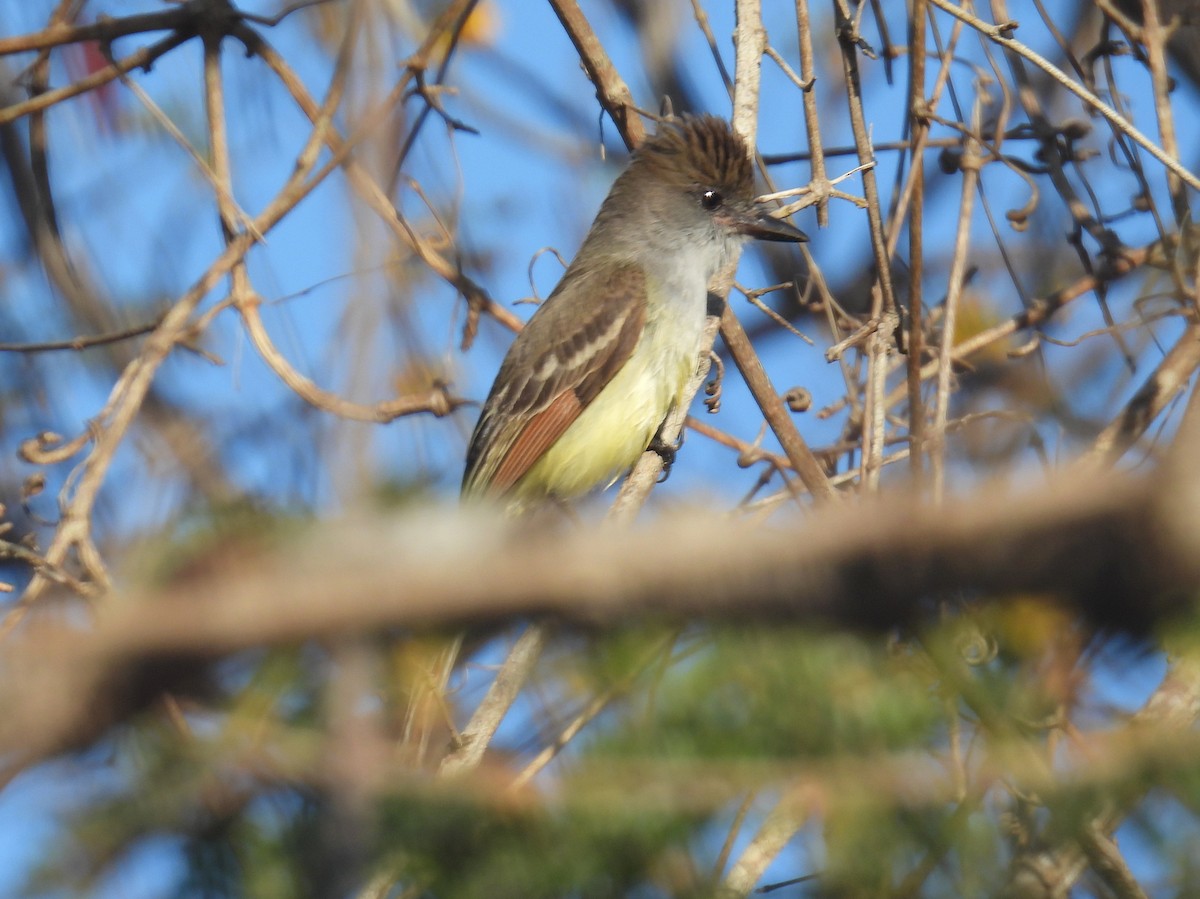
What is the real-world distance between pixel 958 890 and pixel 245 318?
11.2ft

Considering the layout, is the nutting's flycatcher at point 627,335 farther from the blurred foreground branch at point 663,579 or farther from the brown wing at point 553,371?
the blurred foreground branch at point 663,579

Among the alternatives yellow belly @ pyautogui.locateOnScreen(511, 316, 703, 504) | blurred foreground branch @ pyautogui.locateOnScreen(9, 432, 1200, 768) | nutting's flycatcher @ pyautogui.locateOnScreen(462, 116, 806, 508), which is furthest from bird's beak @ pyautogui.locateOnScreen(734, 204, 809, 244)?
blurred foreground branch @ pyautogui.locateOnScreen(9, 432, 1200, 768)

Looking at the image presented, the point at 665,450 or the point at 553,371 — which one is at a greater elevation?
the point at 553,371

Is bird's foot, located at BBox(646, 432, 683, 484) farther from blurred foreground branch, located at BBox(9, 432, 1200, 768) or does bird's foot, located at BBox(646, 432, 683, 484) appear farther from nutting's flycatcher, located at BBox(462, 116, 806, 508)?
blurred foreground branch, located at BBox(9, 432, 1200, 768)

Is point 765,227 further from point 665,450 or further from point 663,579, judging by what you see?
point 663,579

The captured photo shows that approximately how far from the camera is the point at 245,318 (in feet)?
14.6

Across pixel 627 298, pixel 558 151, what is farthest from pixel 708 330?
pixel 558 151

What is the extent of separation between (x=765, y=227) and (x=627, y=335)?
67 centimetres

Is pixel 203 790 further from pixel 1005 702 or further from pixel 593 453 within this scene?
pixel 593 453

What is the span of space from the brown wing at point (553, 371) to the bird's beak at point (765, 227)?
0.46 metres

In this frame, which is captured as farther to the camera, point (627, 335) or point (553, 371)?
point (553, 371)

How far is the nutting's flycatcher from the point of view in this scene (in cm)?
514

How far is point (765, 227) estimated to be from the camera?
5.18 meters

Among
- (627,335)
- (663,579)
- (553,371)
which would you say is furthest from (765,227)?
(663,579)
